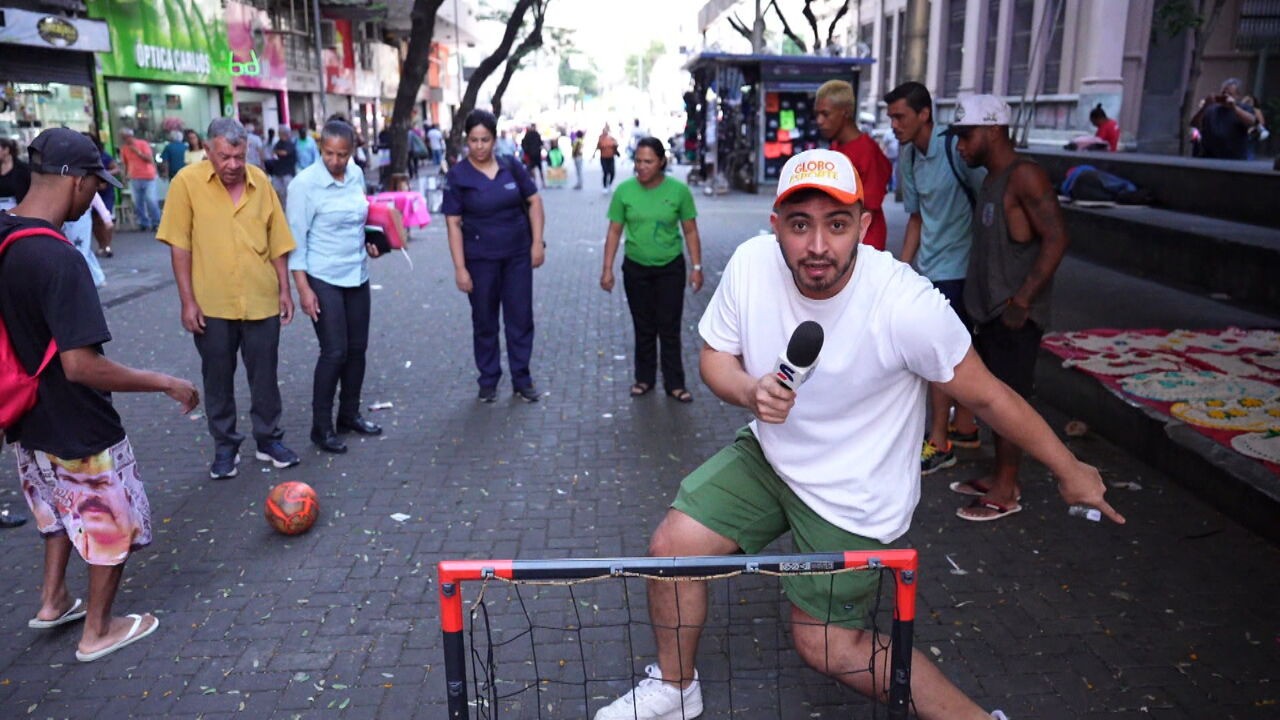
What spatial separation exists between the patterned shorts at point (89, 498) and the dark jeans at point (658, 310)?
4.08 m

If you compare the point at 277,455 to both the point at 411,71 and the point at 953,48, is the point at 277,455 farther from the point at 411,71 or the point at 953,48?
the point at 953,48

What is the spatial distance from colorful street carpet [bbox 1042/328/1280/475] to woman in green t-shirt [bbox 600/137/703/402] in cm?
279

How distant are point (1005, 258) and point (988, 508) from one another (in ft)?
4.30

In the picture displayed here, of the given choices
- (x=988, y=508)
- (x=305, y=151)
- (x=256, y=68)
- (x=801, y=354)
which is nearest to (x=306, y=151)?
(x=305, y=151)

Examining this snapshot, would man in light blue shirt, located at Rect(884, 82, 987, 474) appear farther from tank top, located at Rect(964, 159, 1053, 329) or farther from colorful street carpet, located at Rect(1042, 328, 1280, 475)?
colorful street carpet, located at Rect(1042, 328, 1280, 475)

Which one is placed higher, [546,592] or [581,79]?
[581,79]

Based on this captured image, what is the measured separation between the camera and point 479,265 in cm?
719

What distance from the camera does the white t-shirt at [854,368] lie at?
277cm

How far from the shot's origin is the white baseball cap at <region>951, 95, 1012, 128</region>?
491cm

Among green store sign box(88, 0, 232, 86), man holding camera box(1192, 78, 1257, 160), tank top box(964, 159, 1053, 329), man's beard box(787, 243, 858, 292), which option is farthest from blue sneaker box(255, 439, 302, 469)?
green store sign box(88, 0, 232, 86)

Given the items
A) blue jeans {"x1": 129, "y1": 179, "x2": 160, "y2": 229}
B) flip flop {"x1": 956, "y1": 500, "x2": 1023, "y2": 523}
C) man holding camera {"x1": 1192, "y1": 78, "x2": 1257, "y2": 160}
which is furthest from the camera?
blue jeans {"x1": 129, "y1": 179, "x2": 160, "y2": 229}

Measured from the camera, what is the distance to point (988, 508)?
17.0 feet

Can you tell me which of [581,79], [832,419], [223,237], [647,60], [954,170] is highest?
[647,60]

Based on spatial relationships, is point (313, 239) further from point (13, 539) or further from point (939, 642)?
point (939, 642)
